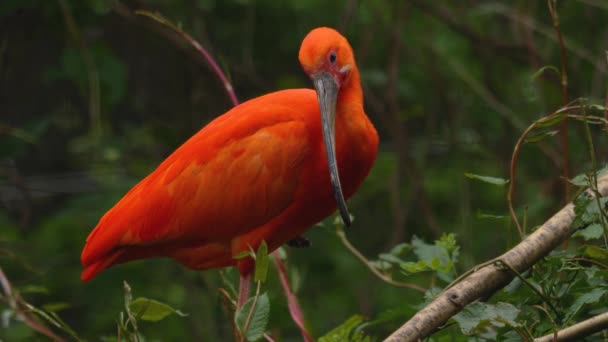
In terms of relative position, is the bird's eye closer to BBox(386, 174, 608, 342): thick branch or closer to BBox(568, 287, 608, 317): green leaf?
BBox(386, 174, 608, 342): thick branch

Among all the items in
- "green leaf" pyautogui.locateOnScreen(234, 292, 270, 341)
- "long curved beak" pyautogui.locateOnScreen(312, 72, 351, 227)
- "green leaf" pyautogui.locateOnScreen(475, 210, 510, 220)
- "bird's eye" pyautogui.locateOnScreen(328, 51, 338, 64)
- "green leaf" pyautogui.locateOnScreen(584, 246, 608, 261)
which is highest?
"bird's eye" pyautogui.locateOnScreen(328, 51, 338, 64)

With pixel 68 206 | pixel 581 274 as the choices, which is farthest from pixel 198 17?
pixel 581 274

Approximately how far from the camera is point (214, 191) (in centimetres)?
299

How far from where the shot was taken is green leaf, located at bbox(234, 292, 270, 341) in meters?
1.83

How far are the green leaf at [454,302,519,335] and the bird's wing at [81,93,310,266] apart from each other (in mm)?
1097

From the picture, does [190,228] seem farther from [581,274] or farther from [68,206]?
[68,206]

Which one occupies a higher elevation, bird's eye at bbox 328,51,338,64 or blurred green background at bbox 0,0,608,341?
bird's eye at bbox 328,51,338,64

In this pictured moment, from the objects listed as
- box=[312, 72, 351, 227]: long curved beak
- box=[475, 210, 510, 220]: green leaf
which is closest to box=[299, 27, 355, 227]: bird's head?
box=[312, 72, 351, 227]: long curved beak

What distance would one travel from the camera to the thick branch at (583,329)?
1.66 meters

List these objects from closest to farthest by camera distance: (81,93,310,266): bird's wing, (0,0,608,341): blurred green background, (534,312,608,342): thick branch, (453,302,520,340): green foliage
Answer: (534,312,608,342): thick branch, (453,302,520,340): green foliage, (81,93,310,266): bird's wing, (0,0,608,341): blurred green background

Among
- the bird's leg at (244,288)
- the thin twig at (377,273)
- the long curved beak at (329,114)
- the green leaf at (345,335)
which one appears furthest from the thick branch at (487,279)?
the bird's leg at (244,288)

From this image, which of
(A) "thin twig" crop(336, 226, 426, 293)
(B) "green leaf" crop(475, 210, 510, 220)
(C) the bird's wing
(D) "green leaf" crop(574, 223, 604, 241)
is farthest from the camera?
(C) the bird's wing

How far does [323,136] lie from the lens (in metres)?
2.77

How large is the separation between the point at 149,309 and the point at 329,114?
690 millimetres
